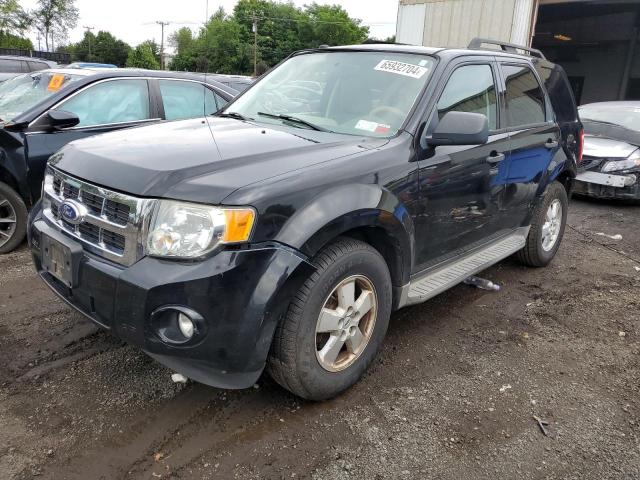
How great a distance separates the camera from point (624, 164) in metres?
7.75

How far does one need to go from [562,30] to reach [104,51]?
75.1 m

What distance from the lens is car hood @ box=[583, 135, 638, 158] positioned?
7867 mm

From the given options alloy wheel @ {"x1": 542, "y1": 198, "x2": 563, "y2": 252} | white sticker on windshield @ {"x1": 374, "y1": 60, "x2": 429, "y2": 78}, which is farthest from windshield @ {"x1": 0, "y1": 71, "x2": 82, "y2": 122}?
alloy wheel @ {"x1": 542, "y1": 198, "x2": 563, "y2": 252}

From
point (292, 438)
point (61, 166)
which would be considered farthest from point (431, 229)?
point (61, 166)

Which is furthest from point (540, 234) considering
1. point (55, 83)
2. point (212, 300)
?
point (55, 83)

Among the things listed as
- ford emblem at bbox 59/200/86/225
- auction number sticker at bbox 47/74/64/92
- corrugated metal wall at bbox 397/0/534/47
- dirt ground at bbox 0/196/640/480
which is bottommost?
dirt ground at bbox 0/196/640/480

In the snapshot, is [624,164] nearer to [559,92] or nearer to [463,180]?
[559,92]

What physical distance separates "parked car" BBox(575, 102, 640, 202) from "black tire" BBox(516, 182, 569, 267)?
3.42 meters

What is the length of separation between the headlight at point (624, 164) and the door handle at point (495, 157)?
5122 millimetres

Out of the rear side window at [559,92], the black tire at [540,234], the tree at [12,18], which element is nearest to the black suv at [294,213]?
the black tire at [540,234]

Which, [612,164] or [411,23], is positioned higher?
[411,23]

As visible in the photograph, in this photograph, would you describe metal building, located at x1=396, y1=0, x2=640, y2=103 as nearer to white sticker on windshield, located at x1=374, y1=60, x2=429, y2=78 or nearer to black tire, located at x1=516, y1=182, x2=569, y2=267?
black tire, located at x1=516, y1=182, x2=569, y2=267

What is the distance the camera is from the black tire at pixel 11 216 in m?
4.56

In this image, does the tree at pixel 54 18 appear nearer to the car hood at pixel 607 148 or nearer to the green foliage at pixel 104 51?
the green foliage at pixel 104 51
